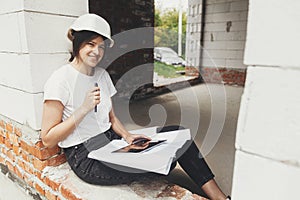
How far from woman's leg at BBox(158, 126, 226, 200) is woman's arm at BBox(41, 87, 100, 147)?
1.56 feet

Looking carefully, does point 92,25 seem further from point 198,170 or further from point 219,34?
point 219,34

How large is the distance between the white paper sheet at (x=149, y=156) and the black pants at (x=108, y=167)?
0.03 metres

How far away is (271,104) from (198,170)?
28.2 inches

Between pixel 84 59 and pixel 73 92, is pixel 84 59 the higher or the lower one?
the higher one

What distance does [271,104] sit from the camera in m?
0.44

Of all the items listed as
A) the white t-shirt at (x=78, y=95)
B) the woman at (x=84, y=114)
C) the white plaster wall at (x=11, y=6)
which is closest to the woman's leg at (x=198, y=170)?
the woman at (x=84, y=114)

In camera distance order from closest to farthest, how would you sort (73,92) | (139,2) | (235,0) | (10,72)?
(73,92) → (10,72) → (139,2) → (235,0)

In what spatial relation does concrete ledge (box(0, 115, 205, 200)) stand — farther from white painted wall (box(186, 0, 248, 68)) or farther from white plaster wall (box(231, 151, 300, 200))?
Answer: white painted wall (box(186, 0, 248, 68))

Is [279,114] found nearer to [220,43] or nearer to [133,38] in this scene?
[133,38]

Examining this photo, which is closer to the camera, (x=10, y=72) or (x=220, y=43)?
(x=10, y=72)

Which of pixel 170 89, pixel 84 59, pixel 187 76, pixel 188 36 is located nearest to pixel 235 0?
pixel 188 36

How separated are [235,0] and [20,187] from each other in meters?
5.03

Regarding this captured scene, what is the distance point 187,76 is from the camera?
547 centimetres

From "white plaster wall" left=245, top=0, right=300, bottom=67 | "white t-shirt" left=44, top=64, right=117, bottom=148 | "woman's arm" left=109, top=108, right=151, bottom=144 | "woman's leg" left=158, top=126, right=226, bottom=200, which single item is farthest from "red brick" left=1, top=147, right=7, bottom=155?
"white plaster wall" left=245, top=0, right=300, bottom=67
